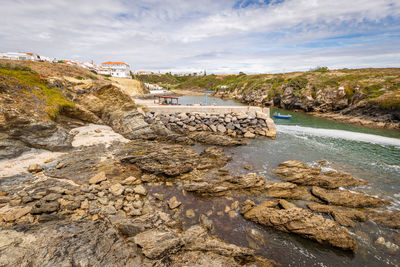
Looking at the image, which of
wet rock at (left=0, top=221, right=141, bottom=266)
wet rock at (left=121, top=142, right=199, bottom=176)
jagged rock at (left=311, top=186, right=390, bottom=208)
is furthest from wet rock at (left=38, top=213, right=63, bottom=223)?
jagged rock at (left=311, top=186, right=390, bottom=208)

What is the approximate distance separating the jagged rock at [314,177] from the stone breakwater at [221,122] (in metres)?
10.1

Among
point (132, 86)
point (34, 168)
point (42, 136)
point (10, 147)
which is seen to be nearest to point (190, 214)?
point (34, 168)

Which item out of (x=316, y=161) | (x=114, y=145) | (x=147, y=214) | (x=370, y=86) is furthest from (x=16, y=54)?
(x=370, y=86)

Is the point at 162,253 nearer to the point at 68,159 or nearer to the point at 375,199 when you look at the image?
the point at 68,159

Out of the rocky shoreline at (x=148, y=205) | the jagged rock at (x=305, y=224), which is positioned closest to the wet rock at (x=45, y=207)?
the rocky shoreline at (x=148, y=205)

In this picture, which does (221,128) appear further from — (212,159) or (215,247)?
(215,247)

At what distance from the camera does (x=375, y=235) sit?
9.05 meters

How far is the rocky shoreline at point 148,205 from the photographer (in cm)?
692

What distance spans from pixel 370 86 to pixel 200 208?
178ft

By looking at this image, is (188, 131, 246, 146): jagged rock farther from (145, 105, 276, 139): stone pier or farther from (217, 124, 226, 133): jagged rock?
(217, 124, 226, 133): jagged rock

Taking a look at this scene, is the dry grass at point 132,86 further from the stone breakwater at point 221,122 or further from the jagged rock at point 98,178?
the jagged rock at point 98,178

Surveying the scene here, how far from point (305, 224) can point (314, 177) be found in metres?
5.76

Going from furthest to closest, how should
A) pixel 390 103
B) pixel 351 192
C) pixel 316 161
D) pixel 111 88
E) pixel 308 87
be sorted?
1. pixel 308 87
2. pixel 390 103
3. pixel 111 88
4. pixel 316 161
5. pixel 351 192

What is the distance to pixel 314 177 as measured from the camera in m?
13.6
